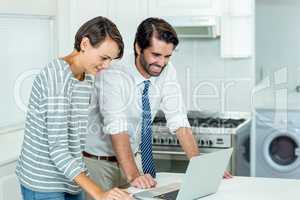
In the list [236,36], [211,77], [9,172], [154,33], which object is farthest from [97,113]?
[211,77]

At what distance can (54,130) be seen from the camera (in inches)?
66.7

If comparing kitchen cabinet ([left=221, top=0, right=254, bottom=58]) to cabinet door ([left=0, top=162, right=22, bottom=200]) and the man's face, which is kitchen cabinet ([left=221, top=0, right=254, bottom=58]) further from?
cabinet door ([left=0, top=162, right=22, bottom=200])

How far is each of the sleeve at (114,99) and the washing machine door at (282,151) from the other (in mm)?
2060

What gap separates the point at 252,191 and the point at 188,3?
184 centimetres

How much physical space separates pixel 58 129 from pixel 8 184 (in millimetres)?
1224

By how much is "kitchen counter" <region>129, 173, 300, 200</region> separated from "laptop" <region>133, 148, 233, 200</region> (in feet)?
0.18

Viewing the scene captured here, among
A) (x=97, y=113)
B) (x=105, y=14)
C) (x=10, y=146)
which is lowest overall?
(x=10, y=146)

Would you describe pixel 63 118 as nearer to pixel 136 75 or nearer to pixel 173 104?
pixel 136 75

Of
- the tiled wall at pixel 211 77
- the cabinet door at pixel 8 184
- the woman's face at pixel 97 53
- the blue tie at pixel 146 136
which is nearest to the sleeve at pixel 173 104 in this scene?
the blue tie at pixel 146 136

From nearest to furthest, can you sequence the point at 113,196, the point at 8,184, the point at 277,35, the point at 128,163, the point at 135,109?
1. the point at 113,196
2. the point at 128,163
3. the point at 135,109
4. the point at 8,184
5. the point at 277,35

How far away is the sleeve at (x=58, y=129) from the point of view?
66.6 inches

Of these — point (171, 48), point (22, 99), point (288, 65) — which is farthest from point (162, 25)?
point (288, 65)

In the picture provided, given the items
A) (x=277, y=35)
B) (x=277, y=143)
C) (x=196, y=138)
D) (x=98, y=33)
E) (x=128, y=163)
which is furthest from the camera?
(x=277, y=35)

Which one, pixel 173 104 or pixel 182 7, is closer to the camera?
pixel 173 104
